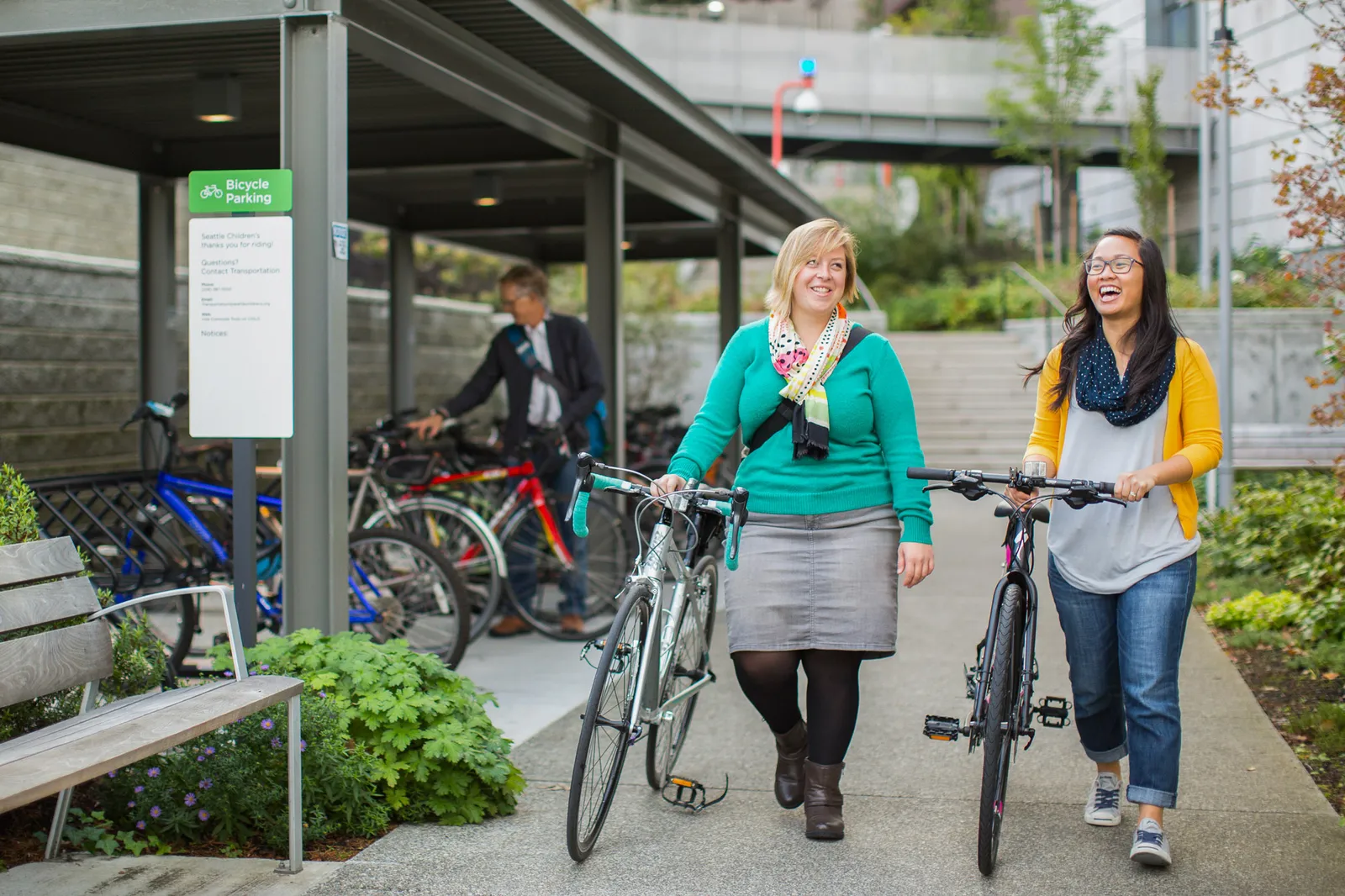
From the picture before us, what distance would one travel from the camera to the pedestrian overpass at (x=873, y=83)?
27.7 meters

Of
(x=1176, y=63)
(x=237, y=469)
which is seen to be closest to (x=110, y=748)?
(x=237, y=469)

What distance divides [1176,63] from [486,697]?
29.2m

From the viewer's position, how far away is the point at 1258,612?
7438 mm

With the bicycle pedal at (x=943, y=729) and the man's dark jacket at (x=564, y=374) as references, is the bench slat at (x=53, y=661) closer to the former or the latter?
the bicycle pedal at (x=943, y=729)

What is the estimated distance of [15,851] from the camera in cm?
398

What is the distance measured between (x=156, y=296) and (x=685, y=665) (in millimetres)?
5811

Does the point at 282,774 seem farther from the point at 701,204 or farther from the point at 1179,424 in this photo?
the point at 701,204

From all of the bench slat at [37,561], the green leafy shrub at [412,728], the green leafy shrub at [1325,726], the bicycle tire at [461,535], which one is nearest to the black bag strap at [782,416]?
the green leafy shrub at [412,728]

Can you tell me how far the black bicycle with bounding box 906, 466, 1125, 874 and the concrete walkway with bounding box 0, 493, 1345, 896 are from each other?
29 centimetres

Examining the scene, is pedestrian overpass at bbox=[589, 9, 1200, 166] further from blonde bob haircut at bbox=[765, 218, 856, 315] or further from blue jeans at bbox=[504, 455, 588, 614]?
blonde bob haircut at bbox=[765, 218, 856, 315]

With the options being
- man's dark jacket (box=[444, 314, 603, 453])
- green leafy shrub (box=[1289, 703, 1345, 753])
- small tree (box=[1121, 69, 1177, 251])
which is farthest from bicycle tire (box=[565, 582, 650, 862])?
small tree (box=[1121, 69, 1177, 251])

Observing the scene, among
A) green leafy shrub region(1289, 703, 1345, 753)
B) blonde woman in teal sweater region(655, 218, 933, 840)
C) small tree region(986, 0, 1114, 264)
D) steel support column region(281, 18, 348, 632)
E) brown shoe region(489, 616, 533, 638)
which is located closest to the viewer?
blonde woman in teal sweater region(655, 218, 933, 840)

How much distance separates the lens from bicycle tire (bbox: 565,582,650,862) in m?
3.74

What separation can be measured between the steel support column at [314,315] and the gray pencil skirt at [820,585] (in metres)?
1.66
